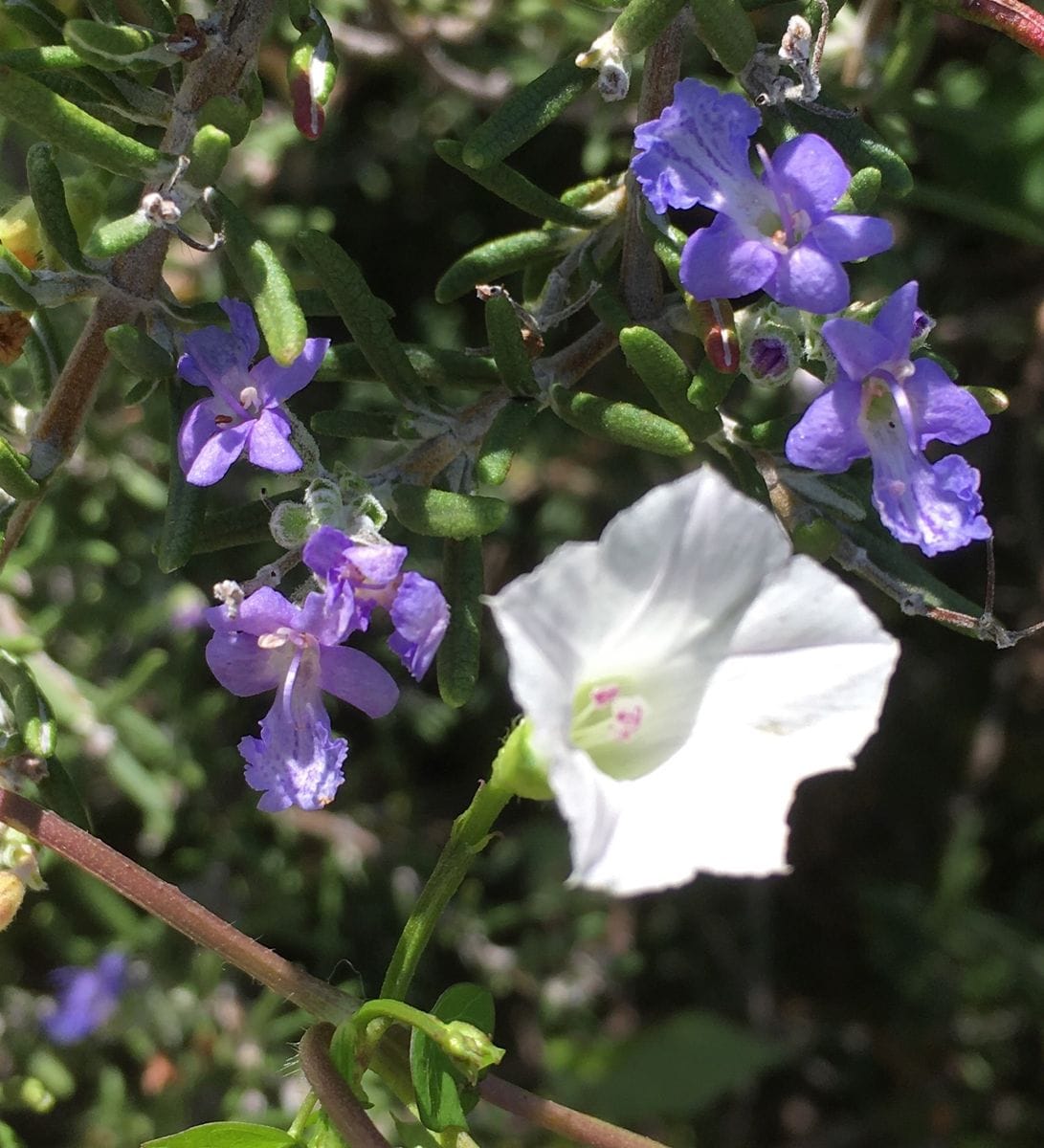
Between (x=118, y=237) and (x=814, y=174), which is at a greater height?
(x=814, y=174)

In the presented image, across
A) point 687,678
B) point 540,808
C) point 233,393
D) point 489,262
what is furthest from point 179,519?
point 540,808

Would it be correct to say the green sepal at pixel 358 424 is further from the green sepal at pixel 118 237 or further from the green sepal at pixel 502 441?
the green sepal at pixel 118 237

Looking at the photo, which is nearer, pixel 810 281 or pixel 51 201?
pixel 810 281

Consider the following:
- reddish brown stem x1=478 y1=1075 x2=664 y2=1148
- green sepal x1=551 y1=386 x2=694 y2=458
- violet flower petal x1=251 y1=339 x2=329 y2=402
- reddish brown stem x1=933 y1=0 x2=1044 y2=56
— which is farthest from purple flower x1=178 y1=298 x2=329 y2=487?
reddish brown stem x1=933 y1=0 x2=1044 y2=56

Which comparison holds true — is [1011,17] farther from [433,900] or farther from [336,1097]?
[336,1097]

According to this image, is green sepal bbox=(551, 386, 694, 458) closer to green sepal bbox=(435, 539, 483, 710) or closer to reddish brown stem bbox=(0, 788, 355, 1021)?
green sepal bbox=(435, 539, 483, 710)

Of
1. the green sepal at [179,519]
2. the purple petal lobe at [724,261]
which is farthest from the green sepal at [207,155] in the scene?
the purple petal lobe at [724,261]
